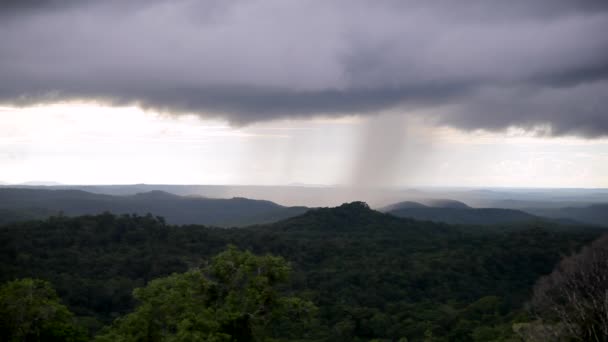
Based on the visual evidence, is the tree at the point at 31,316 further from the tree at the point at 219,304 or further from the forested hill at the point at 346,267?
the forested hill at the point at 346,267

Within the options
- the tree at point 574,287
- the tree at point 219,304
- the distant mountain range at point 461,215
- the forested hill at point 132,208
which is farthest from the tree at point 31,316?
the distant mountain range at point 461,215

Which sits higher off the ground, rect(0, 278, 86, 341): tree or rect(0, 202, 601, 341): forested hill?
rect(0, 278, 86, 341): tree

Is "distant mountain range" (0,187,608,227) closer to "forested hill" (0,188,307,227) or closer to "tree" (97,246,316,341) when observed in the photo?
"forested hill" (0,188,307,227)

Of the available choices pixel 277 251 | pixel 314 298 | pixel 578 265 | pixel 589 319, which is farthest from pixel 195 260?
pixel 589 319

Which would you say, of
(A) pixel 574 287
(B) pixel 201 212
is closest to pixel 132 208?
(B) pixel 201 212

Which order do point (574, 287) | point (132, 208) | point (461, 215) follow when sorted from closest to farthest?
1. point (574, 287)
2. point (132, 208)
3. point (461, 215)

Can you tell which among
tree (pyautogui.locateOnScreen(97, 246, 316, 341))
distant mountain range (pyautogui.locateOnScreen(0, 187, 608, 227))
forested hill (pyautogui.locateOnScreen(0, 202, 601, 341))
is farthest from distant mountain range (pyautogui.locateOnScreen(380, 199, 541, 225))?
tree (pyautogui.locateOnScreen(97, 246, 316, 341))

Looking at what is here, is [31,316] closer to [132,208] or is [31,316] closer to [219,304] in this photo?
[219,304]
